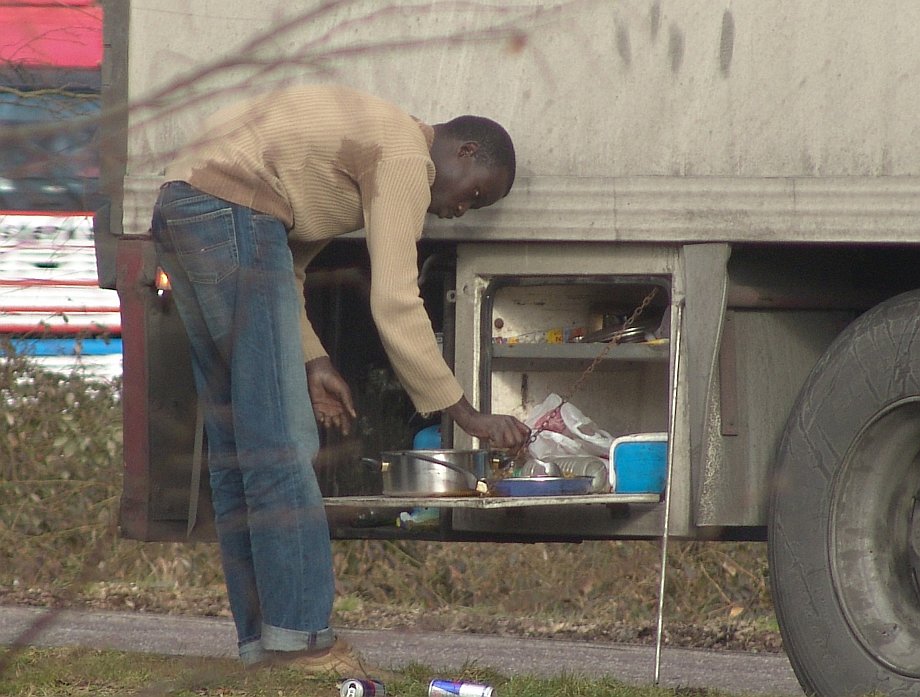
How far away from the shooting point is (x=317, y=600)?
11.0 ft

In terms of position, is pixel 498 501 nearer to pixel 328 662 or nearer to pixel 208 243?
pixel 328 662

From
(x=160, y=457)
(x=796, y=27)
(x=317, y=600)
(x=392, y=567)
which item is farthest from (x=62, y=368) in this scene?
(x=796, y=27)

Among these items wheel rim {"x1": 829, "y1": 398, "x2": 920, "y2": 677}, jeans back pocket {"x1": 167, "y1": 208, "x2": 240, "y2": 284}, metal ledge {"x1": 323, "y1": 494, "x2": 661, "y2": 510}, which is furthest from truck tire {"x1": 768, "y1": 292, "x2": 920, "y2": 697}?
jeans back pocket {"x1": 167, "y1": 208, "x2": 240, "y2": 284}

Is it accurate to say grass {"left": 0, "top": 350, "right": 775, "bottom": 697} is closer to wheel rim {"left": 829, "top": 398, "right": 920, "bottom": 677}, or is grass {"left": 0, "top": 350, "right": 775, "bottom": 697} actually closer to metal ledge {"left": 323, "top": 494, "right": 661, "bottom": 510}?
metal ledge {"left": 323, "top": 494, "right": 661, "bottom": 510}

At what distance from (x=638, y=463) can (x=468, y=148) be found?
96 centimetres

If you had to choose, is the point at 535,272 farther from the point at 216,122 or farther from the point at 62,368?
the point at 62,368

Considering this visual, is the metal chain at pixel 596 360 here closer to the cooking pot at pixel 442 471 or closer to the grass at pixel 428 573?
the cooking pot at pixel 442 471

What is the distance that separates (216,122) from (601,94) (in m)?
2.11

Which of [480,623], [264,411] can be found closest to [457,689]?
[264,411]

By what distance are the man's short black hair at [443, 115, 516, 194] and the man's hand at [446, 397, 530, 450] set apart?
0.57 meters

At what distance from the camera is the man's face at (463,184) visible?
3346 millimetres

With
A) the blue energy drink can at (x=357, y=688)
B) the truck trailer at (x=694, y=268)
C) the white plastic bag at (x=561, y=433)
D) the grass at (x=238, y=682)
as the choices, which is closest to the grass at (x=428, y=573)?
the grass at (x=238, y=682)

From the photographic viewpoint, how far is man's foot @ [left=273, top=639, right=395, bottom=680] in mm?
3293

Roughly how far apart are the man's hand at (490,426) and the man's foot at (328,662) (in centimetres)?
62
